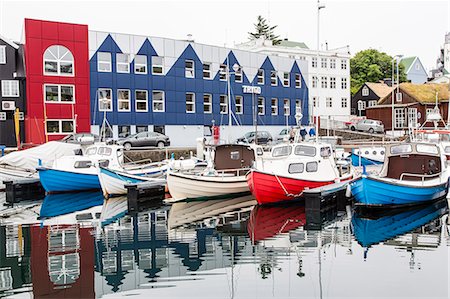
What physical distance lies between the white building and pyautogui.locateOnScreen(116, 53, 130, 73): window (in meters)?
23.1

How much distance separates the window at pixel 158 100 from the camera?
4375 cm

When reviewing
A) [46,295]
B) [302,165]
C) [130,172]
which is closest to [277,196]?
[302,165]

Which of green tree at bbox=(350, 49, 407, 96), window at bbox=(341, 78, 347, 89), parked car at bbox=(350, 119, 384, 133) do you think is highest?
green tree at bbox=(350, 49, 407, 96)

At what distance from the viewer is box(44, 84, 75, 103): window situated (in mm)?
39031

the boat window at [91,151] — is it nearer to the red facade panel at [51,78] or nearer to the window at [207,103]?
the red facade panel at [51,78]

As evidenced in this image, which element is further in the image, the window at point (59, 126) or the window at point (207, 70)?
the window at point (207, 70)

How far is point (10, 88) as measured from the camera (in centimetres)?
4000

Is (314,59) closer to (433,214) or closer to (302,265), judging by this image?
(433,214)

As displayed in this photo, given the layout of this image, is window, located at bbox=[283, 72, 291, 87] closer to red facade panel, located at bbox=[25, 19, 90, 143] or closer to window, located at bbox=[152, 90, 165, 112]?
window, located at bbox=[152, 90, 165, 112]

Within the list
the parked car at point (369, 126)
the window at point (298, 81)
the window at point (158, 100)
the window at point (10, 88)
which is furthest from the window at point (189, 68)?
the parked car at point (369, 126)

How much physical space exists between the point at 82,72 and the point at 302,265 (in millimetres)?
31442

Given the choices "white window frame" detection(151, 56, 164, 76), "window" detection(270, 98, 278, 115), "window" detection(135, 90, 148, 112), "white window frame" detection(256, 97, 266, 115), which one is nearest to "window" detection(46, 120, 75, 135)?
"window" detection(135, 90, 148, 112)

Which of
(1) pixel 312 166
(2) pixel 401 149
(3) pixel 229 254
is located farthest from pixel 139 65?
(3) pixel 229 254

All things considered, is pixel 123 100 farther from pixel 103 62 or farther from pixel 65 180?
pixel 65 180
